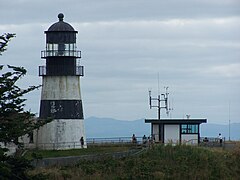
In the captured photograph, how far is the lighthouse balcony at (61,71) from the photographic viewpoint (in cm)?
5928

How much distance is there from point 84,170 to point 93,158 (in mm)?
2601

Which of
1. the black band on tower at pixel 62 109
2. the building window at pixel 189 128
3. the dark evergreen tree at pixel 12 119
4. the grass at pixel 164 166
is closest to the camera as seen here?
the dark evergreen tree at pixel 12 119

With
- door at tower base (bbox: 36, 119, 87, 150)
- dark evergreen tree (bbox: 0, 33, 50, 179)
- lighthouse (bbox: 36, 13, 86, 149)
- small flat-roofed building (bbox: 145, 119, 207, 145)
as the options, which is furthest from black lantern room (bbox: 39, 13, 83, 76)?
dark evergreen tree (bbox: 0, 33, 50, 179)

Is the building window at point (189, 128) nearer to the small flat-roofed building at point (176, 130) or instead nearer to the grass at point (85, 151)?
the small flat-roofed building at point (176, 130)

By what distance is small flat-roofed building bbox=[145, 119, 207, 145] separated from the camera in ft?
197

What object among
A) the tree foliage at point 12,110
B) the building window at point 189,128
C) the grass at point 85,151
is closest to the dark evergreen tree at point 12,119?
the tree foliage at point 12,110

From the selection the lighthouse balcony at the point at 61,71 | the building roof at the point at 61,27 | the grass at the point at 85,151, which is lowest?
the grass at the point at 85,151

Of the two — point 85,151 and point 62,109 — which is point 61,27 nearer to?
point 62,109

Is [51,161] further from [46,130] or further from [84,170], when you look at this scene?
[46,130]

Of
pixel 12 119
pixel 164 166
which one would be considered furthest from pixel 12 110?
pixel 164 166

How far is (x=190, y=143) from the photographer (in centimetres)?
5994

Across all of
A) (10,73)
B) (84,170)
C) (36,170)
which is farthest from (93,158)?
(10,73)

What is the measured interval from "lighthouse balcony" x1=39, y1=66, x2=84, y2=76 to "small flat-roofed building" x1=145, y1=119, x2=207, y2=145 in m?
5.62

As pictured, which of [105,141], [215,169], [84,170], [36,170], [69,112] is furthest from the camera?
[105,141]
